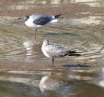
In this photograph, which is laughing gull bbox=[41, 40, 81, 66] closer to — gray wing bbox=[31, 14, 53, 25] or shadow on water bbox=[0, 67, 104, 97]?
shadow on water bbox=[0, 67, 104, 97]

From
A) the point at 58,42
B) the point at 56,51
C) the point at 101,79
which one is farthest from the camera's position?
the point at 58,42

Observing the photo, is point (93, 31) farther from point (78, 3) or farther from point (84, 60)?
point (78, 3)

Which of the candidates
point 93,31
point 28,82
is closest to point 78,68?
point 28,82

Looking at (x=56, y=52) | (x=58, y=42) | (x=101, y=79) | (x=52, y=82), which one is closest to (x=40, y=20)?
(x=58, y=42)

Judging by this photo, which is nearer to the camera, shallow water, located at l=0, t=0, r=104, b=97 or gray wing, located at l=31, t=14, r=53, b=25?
shallow water, located at l=0, t=0, r=104, b=97

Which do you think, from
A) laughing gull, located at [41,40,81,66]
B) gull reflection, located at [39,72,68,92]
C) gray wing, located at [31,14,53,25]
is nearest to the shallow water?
gull reflection, located at [39,72,68,92]

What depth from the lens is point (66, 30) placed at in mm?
15617

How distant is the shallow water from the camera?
30.8 ft

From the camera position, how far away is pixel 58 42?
1389 cm

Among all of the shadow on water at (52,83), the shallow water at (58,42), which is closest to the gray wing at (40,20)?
the shallow water at (58,42)

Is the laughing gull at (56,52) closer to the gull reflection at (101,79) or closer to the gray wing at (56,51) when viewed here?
the gray wing at (56,51)

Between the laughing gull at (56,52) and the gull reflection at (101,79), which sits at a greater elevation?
the laughing gull at (56,52)

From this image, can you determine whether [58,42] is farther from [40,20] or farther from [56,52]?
[56,52]

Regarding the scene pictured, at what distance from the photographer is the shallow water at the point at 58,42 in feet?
30.8
